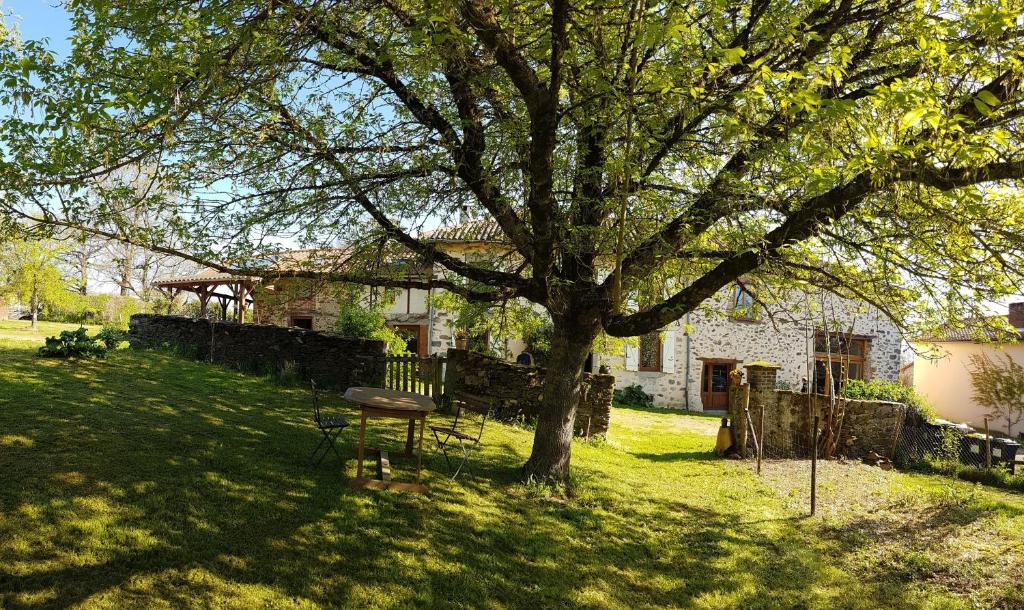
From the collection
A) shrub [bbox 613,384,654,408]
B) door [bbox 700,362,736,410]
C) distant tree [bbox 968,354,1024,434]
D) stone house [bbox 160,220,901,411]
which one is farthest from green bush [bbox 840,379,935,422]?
shrub [bbox 613,384,654,408]

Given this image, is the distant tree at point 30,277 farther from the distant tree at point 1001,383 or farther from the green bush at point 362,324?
the distant tree at point 1001,383

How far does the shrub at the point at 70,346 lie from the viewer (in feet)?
35.8

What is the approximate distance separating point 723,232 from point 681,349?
13404 mm

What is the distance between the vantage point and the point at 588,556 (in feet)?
18.3

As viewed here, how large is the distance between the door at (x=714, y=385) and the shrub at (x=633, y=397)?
6.52 feet

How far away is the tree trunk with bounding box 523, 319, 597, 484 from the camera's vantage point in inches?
296

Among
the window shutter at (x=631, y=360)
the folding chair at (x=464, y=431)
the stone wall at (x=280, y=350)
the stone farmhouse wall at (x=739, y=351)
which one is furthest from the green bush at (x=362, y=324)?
the window shutter at (x=631, y=360)

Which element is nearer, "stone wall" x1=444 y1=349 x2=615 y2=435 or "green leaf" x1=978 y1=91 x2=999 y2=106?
"green leaf" x1=978 y1=91 x2=999 y2=106

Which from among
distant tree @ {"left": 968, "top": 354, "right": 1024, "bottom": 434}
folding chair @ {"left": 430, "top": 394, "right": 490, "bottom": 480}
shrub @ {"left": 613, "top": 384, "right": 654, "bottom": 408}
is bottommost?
shrub @ {"left": 613, "top": 384, "right": 654, "bottom": 408}

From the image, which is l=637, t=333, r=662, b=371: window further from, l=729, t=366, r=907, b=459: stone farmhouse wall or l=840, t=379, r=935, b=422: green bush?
l=729, t=366, r=907, b=459: stone farmhouse wall

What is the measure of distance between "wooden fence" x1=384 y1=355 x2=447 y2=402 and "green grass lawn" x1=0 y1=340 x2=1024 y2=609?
3.11 m

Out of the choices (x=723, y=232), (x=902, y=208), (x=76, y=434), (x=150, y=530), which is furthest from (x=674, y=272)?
(x=76, y=434)

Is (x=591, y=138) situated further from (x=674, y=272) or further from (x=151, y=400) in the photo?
(x=151, y=400)

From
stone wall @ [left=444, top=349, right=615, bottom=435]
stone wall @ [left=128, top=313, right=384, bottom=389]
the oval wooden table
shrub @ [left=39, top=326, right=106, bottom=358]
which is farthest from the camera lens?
stone wall @ [left=128, top=313, right=384, bottom=389]
